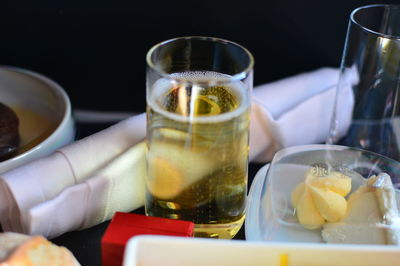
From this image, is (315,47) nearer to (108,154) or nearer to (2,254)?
(108,154)

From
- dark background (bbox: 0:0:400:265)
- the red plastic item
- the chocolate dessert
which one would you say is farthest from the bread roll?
dark background (bbox: 0:0:400:265)

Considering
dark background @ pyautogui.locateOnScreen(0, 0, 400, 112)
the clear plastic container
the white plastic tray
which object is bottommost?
the clear plastic container

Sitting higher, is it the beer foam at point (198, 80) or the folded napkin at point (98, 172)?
the beer foam at point (198, 80)

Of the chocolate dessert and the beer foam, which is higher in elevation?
the beer foam

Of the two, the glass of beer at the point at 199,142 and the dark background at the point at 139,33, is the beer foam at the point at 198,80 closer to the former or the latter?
the glass of beer at the point at 199,142

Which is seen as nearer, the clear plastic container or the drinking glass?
the clear plastic container

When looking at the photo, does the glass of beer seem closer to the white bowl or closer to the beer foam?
the beer foam

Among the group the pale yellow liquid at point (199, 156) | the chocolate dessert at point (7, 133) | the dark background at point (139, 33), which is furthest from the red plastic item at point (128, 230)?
the dark background at point (139, 33)

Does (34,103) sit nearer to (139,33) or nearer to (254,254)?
(139,33)
